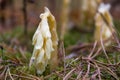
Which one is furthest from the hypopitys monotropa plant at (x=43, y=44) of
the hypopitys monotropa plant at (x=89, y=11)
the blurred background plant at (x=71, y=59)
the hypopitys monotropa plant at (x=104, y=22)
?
the hypopitys monotropa plant at (x=89, y=11)

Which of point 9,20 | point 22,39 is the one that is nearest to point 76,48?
point 22,39

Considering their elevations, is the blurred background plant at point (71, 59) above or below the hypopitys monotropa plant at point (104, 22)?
below

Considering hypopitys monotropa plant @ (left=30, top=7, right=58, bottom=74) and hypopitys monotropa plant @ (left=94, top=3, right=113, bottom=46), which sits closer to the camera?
hypopitys monotropa plant @ (left=30, top=7, right=58, bottom=74)

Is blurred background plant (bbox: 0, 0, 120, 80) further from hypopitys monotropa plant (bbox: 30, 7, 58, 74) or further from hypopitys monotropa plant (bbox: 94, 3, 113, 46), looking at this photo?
hypopitys monotropa plant (bbox: 94, 3, 113, 46)

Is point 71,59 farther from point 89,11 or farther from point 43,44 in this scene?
point 89,11

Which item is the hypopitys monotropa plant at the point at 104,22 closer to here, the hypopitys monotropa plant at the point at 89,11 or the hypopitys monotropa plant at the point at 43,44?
the hypopitys monotropa plant at the point at 89,11

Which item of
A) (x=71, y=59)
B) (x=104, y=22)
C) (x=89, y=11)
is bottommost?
(x=71, y=59)

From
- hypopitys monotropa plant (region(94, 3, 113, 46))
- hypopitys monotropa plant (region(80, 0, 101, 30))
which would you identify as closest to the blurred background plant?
hypopitys monotropa plant (region(80, 0, 101, 30))

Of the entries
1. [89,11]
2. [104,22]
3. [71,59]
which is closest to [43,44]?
[71,59]

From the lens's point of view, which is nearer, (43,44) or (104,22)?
(43,44)

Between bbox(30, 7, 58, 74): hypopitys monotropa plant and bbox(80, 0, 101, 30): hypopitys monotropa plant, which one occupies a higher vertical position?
bbox(80, 0, 101, 30): hypopitys monotropa plant

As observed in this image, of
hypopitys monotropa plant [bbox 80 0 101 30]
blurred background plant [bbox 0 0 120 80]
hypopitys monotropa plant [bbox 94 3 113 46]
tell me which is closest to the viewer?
blurred background plant [bbox 0 0 120 80]
